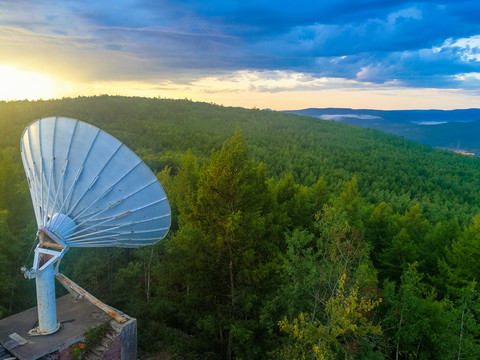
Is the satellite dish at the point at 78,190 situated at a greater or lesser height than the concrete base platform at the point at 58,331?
greater

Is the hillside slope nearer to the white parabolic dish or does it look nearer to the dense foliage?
the dense foliage

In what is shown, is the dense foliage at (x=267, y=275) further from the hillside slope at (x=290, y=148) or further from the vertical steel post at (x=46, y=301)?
the hillside slope at (x=290, y=148)

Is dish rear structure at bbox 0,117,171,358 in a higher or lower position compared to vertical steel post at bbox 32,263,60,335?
higher

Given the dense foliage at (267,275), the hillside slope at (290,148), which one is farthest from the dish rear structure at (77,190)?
the hillside slope at (290,148)

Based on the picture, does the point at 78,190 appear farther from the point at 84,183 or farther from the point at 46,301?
the point at 46,301

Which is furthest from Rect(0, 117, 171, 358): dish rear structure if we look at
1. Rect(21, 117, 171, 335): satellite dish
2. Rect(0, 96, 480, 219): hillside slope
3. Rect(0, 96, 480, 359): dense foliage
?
Rect(0, 96, 480, 219): hillside slope

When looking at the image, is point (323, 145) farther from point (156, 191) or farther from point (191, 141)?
point (156, 191)
